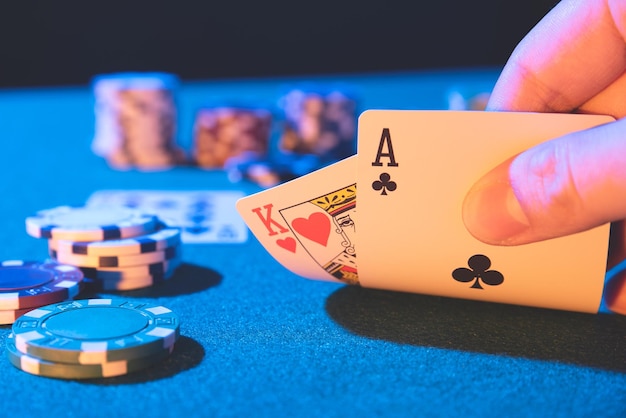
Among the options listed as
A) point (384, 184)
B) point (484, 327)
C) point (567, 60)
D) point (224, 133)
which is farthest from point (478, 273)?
point (224, 133)

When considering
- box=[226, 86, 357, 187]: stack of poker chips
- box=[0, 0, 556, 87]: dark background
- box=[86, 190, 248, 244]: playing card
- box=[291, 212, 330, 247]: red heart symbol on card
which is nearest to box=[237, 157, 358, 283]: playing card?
box=[291, 212, 330, 247]: red heart symbol on card

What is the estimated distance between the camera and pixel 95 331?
122 centimetres

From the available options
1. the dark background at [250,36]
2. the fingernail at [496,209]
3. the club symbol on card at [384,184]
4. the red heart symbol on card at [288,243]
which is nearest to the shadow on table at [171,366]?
the red heart symbol on card at [288,243]

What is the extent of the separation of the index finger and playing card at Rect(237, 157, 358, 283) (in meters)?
0.51

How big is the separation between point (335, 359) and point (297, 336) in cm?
13

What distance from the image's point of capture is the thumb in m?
1.16

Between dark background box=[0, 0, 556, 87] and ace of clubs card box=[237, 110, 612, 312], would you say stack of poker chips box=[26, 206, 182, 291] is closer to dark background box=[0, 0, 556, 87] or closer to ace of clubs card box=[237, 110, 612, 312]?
ace of clubs card box=[237, 110, 612, 312]

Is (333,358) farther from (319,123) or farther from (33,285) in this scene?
(319,123)

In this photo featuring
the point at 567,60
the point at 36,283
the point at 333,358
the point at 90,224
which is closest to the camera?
the point at 333,358

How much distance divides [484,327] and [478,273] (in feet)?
0.33

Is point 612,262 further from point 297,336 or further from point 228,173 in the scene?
point 228,173

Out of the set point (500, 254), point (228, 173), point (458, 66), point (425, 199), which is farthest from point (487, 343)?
point (458, 66)

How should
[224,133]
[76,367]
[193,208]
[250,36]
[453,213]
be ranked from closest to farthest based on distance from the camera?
[76,367] → [453,213] → [193,208] → [224,133] → [250,36]

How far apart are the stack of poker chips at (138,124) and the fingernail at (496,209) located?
2375mm
